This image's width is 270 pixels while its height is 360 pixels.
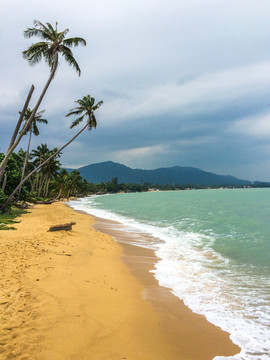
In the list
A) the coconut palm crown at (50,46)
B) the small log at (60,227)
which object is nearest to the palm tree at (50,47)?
the coconut palm crown at (50,46)

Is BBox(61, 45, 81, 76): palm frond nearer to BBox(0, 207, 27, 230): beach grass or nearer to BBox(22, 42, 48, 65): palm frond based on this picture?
BBox(22, 42, 48, 65): palm frond

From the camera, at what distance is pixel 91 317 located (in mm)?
4934

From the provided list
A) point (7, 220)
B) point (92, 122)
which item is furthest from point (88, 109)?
point (7, 220)

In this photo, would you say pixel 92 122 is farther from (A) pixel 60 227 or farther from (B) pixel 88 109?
(A) pixel 60 227

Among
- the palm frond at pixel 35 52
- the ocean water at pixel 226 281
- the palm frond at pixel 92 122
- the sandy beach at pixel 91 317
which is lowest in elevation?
the ocean water at pixel 226 281

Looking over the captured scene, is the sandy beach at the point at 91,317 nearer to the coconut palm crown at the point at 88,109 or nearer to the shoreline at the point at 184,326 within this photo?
the shoreline at the point at 184,326

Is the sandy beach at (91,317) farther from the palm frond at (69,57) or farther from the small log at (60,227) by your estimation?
the palm frond at (69,57)

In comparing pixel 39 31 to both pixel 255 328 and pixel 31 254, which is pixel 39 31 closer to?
pixel 31 254

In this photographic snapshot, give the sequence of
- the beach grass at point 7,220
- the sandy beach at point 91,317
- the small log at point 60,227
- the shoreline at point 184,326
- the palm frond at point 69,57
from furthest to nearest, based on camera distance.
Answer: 1. the palm frond at point 69,57
2. the small log at point 60,227
3. the beach grass at point 7,220
4. the shoreline at point 184,326
5. the sandy beach at point 91,317

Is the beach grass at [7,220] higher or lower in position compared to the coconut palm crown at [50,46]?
lower

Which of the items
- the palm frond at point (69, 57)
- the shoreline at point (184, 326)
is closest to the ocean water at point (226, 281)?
the shoreline at point (184, 326)

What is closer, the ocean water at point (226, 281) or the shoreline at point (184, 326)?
the shoreline at point (184, 326)

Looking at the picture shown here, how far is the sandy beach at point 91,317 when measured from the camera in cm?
390

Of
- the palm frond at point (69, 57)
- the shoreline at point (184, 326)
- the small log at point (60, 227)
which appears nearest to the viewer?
the shoreline at point (184, 326)
